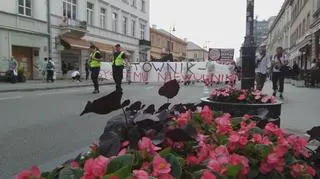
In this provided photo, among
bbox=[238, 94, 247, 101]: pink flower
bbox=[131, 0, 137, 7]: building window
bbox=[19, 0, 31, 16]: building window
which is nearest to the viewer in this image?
bbox=[238, 94, 247, 101]: pink flower

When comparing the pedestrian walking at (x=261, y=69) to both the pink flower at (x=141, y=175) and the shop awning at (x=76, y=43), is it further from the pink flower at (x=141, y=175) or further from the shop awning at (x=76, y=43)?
the shop awning at (x=76, y=43)

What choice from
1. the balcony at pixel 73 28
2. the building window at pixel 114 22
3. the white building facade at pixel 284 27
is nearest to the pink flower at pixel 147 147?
the balcony at pixel 73 28

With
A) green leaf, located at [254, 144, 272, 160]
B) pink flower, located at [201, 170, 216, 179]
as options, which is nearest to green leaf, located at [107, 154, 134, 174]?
pink flower, located at [201, 170, 216, 179]

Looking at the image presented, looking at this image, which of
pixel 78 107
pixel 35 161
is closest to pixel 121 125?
pixel 35 161

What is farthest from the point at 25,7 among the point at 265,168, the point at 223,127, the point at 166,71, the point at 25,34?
the point at 265,168

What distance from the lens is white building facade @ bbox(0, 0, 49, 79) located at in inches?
974

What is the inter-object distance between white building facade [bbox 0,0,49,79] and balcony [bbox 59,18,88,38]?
74.4 inches

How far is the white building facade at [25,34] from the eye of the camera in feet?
81.2

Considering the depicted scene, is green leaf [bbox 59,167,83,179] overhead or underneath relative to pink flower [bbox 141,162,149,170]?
underneath

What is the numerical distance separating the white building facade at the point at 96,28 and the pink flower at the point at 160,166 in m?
29.9

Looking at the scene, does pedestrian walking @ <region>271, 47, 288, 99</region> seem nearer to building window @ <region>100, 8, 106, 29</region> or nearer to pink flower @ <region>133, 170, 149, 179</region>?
pink flower @ <region>133, 170, 149, 179</region>

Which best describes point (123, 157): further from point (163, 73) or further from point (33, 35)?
point (33, 35)

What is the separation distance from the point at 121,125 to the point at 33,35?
89.0ft

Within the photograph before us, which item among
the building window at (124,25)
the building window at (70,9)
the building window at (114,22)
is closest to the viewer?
the building window at (70,9)
